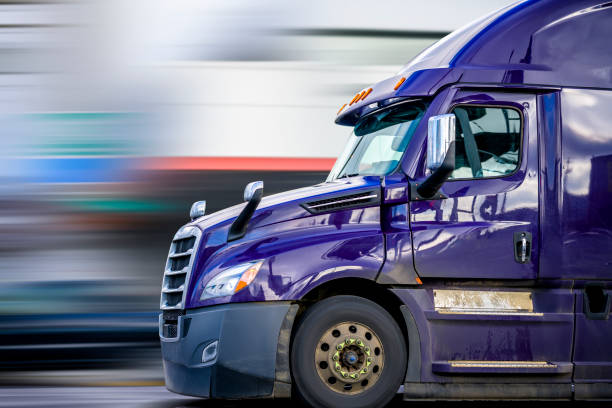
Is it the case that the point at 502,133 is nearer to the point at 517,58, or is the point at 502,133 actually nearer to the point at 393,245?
the point at 517,58

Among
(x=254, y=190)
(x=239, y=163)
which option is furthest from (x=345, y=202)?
(x=239, y=163)

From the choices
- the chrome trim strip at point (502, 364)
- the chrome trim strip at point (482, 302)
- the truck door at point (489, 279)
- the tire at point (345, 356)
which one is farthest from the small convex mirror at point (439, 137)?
the chrome trim strip at point (502, 364)

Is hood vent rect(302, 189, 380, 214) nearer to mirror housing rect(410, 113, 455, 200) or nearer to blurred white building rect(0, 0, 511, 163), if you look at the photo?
mirror housing rect(410, 113, 455, 200)

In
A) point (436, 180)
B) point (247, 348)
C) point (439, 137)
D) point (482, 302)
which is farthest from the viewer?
point (482, 302)

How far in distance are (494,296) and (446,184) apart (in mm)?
834

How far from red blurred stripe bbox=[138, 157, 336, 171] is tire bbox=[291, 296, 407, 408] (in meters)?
3.22

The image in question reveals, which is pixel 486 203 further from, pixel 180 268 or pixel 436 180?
pixel 180 268

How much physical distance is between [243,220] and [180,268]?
0.78 meters

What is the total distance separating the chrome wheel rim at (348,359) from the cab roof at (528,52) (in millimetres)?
1763

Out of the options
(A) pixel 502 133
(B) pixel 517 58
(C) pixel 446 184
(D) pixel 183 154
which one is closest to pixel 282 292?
(C) pixel 446 184

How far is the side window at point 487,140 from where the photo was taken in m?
6.66

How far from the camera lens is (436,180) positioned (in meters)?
6.40

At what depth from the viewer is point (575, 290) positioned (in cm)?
662

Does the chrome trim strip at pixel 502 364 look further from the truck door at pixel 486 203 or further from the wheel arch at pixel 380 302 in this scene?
the truck door at pixel 486 203
